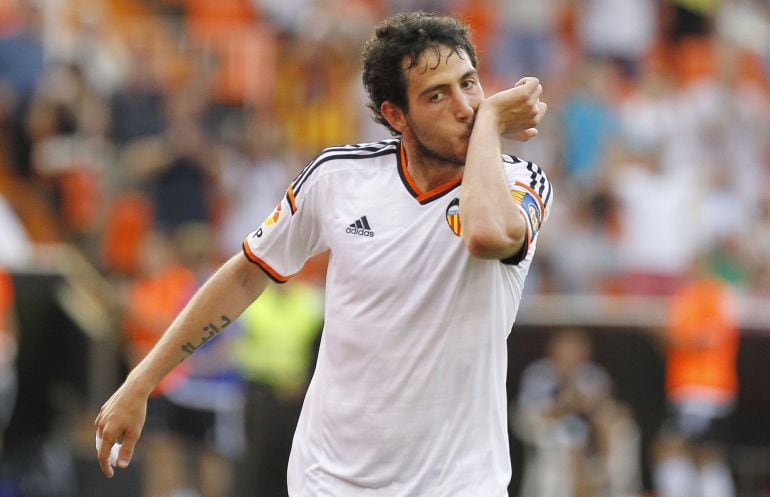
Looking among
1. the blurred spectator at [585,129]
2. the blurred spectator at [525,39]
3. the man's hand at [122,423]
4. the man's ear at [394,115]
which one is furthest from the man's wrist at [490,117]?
the blurred spectator at [525,39]

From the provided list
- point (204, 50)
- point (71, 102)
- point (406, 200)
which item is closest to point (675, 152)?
point (204, 50)

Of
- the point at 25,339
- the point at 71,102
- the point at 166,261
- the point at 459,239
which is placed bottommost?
the point at 25,339

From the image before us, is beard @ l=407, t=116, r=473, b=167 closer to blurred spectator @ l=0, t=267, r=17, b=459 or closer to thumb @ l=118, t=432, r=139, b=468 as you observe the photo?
thumb @ l=118, t=432, r=139, b=468

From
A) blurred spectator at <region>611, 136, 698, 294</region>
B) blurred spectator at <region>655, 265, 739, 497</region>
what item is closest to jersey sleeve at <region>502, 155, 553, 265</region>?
blurred spectator at <region>655, 265, 739, 497</region>

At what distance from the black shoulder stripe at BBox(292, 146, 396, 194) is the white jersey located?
0.03 meters

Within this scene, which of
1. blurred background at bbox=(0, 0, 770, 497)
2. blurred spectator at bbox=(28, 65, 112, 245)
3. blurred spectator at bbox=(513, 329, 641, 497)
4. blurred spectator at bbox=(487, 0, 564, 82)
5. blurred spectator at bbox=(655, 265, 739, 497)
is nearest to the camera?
blurred background at bbox=(0, 0, 770, 497)

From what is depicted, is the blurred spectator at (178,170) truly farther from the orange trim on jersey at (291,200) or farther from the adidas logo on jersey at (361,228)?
the adidas logo on jersey at (361,228)

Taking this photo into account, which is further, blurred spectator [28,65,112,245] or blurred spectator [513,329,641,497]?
blurred spectator [28,65,112,245]

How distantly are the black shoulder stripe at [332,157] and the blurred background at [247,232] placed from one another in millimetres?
7159

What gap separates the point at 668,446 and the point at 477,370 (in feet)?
29.2

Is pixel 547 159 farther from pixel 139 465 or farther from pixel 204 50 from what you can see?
pixel 139 465

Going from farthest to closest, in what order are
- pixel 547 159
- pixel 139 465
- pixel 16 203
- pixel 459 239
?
pixel 547 159, pixel 16 203, pixel 139 465, pixel 459 239

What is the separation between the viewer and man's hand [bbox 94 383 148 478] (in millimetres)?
4688

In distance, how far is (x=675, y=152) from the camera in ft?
49.8
